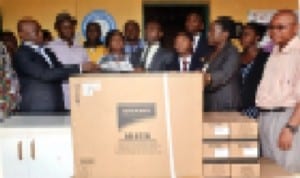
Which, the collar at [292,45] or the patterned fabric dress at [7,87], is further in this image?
the patterned fabric dress at [7,87]

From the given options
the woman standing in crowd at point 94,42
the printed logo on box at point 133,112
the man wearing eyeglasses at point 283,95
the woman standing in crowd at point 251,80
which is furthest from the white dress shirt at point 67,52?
the printed logo on box at point 133,112

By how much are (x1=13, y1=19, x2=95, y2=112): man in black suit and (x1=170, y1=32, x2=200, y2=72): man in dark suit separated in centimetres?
88

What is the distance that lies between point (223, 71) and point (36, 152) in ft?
4.08

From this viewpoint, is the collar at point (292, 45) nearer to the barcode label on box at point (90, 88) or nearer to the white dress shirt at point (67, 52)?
the barcode label on box at point (90, 88)

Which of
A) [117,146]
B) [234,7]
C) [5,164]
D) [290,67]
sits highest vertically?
[234,7]

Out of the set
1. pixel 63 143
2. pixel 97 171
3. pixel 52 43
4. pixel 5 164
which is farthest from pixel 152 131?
pixel 52 43

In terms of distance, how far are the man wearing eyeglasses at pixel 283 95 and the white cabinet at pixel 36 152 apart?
1165mm

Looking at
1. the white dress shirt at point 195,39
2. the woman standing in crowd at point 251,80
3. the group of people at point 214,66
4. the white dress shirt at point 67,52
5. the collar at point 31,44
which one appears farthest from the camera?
the white dress shirt at point 67,52

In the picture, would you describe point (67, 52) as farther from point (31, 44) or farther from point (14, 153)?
point (14, 153)

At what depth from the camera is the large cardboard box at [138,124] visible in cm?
255

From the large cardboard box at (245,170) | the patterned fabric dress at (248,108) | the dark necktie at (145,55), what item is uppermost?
the dark necktie at (145,55)

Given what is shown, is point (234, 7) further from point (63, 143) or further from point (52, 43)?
point (63, 143)

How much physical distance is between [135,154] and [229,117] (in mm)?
549

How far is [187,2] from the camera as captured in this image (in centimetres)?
602
